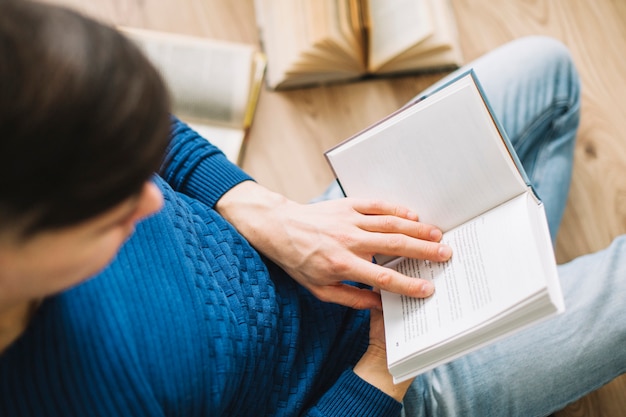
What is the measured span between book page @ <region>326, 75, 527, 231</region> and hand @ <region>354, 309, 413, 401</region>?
0.49ft

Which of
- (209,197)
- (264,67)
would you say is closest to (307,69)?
(264,67)

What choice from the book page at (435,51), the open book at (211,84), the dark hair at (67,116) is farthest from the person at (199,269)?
the open book at (211,84)

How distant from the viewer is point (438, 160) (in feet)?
1.84

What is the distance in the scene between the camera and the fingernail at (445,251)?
0.55 metres

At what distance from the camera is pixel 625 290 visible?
0.68m

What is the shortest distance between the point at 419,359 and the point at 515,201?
19 centimetres

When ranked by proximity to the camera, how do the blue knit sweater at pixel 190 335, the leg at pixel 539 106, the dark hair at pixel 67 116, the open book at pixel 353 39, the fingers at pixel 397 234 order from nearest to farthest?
1. the dark hair at pixel 67 116
2. the blue knit sweater at pixel 190 335
3. the fingers at pixel 397 234
4. the leg at pixel 539 106
5. the open book at pixel 353 39

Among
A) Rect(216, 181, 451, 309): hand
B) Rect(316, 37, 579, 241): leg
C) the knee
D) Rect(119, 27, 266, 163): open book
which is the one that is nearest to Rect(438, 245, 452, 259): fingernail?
Rect(216, 181, 451, 309): hand

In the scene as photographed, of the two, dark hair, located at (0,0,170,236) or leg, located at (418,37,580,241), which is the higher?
dark hair, located at (0,0,170,236)

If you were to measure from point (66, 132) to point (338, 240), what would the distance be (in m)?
0.36

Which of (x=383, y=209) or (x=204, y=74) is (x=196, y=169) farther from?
(x=204, y=74)

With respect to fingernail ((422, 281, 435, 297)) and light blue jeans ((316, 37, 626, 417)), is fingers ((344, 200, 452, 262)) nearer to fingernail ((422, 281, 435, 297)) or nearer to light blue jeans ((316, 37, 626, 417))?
fingernail ((422, 281, 435, 297))

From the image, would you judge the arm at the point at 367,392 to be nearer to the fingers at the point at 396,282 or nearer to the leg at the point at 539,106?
the fingers at the point at 396,282

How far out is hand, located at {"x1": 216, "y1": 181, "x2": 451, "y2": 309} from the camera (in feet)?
1.85
